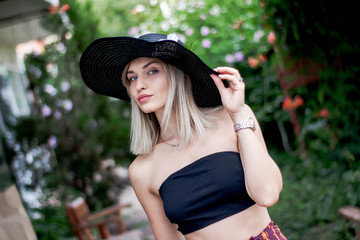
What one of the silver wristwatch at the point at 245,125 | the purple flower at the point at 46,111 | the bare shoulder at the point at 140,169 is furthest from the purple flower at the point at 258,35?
the purple flower at the point at 46,111

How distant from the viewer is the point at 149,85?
2.09m

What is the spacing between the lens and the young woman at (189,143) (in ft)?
6.44

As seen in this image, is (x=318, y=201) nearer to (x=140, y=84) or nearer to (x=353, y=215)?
(x=353, y=215)

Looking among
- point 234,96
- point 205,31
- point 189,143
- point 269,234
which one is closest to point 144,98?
point 189,143

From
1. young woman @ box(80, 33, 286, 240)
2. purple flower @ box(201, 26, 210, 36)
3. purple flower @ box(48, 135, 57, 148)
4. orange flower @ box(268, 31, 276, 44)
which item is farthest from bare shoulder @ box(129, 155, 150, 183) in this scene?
purple flower @ box(48, 135, 57, 148)

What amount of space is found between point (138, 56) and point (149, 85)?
15 cm

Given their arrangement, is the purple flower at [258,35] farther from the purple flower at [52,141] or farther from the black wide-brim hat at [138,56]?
the purple flower at [52,141]

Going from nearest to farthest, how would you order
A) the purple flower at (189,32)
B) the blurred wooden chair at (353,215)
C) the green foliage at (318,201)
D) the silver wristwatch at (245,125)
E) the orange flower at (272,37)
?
1. the silver wristwatch at (245,125)
2. the blurred wooden chair at (353,215)
3. the green foliage at (318,201)
4. the orange flower at (272,37)
5. the purple flower at (189,32)

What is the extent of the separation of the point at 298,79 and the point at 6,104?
5.11 meters

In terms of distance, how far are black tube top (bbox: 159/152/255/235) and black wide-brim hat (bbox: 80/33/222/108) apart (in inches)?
13.7

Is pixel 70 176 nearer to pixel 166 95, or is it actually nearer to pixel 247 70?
pixel 247 70

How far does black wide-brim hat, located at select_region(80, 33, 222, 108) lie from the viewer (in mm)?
2002

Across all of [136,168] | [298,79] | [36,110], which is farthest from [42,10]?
[136,168]

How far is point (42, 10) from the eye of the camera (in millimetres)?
6848
